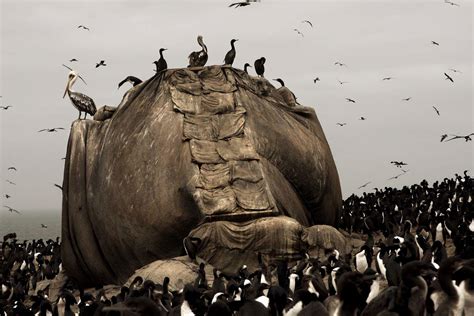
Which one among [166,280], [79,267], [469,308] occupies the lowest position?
[79,267]

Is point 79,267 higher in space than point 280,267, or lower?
lower

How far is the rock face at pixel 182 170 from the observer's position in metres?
21.4

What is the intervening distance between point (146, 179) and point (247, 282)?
414 cm

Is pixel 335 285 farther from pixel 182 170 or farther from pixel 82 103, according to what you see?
pixel 82 103

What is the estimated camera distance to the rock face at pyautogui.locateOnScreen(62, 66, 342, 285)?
21.4m

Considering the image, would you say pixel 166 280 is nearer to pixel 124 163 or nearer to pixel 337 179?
pixel 124 163

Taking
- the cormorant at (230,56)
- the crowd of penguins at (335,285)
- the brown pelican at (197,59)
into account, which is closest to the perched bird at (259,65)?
the cormorant at (230,56)

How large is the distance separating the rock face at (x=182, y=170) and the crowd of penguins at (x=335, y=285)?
3.88ft

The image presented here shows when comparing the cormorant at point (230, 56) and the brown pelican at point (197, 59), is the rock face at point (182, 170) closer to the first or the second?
the brown pelican at point (197, 59)

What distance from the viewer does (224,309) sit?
1370 centimetres

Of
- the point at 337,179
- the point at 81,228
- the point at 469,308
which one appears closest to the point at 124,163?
the point at 81,228

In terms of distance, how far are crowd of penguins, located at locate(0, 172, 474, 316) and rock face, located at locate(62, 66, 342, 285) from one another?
1182 mm

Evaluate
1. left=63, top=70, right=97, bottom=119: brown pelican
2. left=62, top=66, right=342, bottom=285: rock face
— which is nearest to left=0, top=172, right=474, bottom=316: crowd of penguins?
left=62, top=66, right=342, bottom=285: rock face

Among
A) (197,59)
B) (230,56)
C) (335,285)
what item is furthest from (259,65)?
(335,285)
